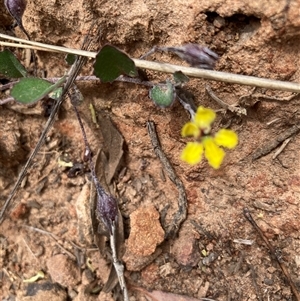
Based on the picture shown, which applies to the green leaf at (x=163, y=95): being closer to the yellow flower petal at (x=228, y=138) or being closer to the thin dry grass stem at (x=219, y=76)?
the thin dry grass stem at (x=219, y=76)

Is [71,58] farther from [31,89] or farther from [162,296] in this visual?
[162,296]

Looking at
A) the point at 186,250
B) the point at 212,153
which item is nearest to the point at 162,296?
the point at 186,250

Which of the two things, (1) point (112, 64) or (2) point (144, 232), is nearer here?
(1) point (112, 64)

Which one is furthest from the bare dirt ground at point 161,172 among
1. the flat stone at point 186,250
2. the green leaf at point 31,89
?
the green leaf at point 31,89

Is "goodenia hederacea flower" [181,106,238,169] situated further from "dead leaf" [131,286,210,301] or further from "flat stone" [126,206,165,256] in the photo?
"dead leaf" [131,286,210,301]

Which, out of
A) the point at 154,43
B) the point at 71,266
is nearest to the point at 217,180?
the point at 154,43

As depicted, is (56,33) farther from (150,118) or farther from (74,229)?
(74,229)
